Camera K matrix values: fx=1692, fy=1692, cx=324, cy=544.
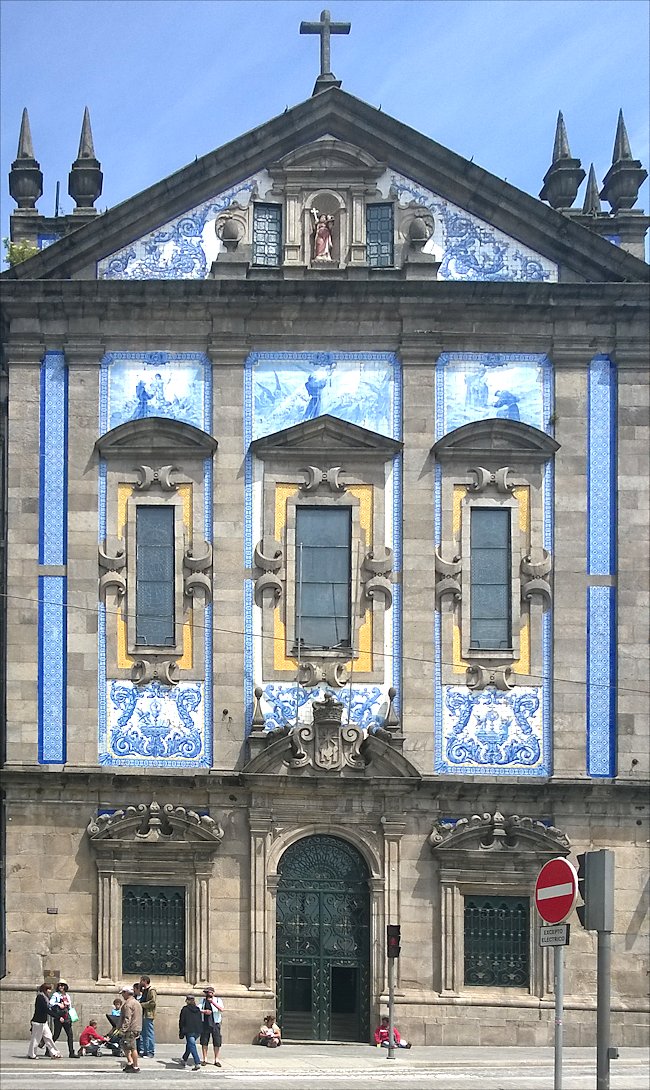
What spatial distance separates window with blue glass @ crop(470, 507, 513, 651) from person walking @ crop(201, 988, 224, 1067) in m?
7.78

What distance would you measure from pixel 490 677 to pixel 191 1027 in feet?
26.7

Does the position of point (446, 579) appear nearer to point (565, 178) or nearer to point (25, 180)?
point (565, 178)

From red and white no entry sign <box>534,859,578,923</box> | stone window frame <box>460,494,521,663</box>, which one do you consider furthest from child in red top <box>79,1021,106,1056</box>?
red and white no entry sign <box>534,859,578,923</box>

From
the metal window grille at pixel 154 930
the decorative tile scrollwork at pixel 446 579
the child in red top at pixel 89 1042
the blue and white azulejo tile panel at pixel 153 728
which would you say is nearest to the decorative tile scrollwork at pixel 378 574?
the decorative tile scrollwork at pixel 446 579

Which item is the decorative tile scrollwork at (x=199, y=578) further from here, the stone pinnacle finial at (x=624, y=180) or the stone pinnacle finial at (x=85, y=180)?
the stone pinnacle finial at (x=624, y=180)

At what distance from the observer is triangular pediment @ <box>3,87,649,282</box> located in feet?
103

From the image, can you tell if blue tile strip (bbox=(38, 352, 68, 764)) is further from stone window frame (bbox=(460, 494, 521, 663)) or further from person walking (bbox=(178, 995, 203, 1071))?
stone window frame (bbox=(460, 494, 521, 663))

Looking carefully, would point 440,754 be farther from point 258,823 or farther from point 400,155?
point 400,155

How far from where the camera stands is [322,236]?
31.6 m

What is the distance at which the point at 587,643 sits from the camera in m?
30.8

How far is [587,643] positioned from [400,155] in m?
9.76

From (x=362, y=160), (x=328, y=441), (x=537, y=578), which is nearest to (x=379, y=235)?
(x=362, y=160)

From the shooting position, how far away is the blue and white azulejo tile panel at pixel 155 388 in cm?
3127

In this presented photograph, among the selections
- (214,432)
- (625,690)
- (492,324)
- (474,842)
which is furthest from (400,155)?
(474,842)
